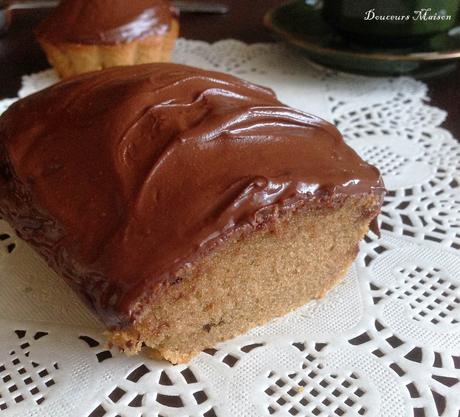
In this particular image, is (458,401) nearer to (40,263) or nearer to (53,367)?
(53,367)

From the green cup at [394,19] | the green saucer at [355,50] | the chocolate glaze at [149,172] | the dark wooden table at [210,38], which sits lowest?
the dark wooden table at [210,38]

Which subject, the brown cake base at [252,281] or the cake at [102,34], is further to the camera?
the cake at [102,34]

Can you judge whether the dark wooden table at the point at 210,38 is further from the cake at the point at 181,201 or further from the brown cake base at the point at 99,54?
the cake at the point at 181,201

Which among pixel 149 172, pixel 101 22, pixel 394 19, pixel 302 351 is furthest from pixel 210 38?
pixel 302 351

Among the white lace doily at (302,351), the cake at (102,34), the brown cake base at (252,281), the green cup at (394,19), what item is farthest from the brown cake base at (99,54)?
the brown cake base at (252,281)

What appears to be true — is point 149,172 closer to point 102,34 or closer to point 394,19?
point 102,34

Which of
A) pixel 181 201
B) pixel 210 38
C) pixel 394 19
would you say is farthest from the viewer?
pixel 210 38

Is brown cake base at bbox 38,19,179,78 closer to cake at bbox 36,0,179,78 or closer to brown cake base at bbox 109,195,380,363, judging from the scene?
cake at bbox 36,0,179,78
